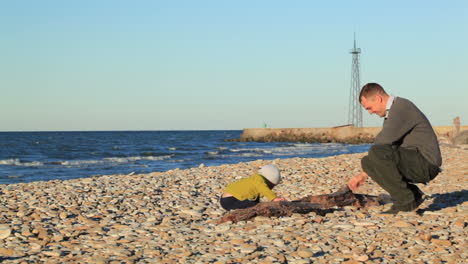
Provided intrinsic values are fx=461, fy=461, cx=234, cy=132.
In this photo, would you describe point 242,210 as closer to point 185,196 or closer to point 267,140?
point 185,196

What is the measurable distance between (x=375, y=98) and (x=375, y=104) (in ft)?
0.25

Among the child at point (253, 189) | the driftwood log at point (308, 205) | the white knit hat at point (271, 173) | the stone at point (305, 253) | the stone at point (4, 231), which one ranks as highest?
the white knit hat at point (271, 173)

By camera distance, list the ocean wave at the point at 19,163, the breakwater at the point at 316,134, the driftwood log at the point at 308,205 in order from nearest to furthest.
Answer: the driftwood log at the point at 308,205
the ocean wave at the point at 19,163
the breakwater at the point at 316,134

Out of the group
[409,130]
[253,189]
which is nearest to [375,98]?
[409,130]

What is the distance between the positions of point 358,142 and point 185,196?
164 feet

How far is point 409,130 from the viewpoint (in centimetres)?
575

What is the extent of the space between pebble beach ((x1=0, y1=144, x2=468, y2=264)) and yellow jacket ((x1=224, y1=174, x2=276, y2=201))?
0.39 m

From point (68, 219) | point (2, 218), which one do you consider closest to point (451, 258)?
point (68, 219)

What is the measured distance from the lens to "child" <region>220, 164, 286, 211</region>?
6.27 metres

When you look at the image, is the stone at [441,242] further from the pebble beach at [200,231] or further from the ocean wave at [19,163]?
the ocean wave at [19,163]

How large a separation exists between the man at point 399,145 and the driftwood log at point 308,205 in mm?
1014

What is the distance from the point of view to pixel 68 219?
6645mm

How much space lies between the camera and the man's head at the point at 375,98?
5.63m

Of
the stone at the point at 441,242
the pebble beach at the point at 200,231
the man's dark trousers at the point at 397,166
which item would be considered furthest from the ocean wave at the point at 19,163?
the stone at the point at 441,242
